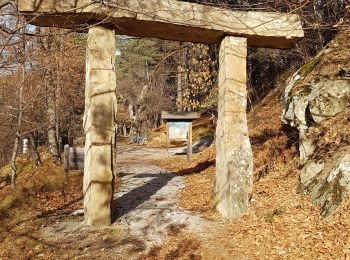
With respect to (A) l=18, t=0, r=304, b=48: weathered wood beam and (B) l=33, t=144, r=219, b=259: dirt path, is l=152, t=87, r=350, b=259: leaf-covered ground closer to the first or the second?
(B) l=33, t=144, r=219, b=259: dirt path

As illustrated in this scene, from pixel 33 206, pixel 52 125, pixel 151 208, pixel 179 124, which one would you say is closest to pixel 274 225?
pixel 151 208

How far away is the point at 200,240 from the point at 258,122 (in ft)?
30.1

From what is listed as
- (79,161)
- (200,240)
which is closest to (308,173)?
(200,240)

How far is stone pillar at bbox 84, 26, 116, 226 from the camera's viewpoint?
239 inches

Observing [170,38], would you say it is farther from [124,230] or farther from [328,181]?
[328,181]

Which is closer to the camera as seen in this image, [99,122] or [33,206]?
[99,122]

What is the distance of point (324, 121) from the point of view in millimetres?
7074

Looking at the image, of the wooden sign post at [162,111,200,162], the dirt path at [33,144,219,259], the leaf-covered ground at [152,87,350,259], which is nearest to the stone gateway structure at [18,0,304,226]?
the dirt path at [33,144,219,259]

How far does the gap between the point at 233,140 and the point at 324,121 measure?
6.59 feet

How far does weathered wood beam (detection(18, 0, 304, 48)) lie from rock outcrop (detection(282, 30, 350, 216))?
113 centimetres

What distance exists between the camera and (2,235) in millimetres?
6168

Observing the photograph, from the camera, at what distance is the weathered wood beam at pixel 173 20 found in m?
5.66

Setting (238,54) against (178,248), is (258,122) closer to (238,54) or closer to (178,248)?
(238,54)

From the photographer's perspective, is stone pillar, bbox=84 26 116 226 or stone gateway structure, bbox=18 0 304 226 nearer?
stone gateway structure, bbox=18 0 304 226
